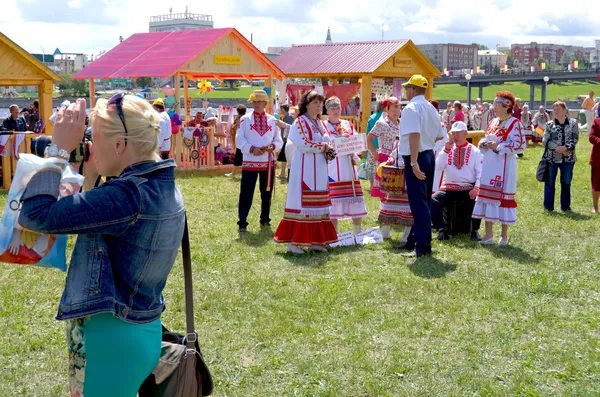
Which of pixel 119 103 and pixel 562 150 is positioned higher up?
pixel 119 103

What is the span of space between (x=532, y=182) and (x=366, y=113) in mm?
8865

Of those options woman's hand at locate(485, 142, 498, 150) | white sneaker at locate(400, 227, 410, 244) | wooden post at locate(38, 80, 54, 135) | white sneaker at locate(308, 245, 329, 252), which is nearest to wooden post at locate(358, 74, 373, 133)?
wooden post at locate(38, 80, 54, 135)

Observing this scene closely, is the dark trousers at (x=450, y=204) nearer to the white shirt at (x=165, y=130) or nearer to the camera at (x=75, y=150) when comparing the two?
the white shirt at (x=165, y=130)

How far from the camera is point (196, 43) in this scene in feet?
62.0

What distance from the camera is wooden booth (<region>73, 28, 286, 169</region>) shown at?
55.9ft

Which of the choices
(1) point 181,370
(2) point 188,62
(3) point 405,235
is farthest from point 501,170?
(2) point 188,62

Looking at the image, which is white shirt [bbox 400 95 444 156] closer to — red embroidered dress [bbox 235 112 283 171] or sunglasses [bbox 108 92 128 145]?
red embroidered dress [bbox 235 112 283 171]

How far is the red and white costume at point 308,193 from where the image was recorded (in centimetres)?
813

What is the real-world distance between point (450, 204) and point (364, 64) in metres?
14.6

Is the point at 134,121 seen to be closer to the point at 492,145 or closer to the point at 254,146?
the point at 492,145

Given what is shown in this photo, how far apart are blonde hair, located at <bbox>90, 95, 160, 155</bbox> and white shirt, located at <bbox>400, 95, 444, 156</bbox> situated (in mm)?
5493

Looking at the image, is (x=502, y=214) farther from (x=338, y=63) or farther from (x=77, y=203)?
(x=338, y=63)

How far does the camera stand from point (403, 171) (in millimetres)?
8875

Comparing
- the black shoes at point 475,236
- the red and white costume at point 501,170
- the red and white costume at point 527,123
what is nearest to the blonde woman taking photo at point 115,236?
the red and white costume at point 501,170
